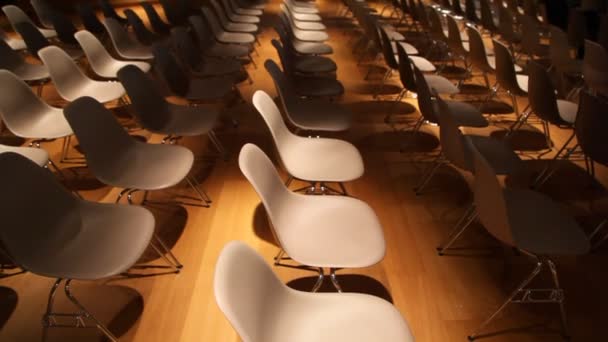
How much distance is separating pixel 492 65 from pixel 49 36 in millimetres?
5454

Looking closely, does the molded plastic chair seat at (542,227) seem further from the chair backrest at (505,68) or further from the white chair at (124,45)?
the white chair at (124,45)

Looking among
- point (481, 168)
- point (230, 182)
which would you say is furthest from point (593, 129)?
point (230, 182)

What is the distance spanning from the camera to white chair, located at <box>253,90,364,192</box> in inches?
99.3

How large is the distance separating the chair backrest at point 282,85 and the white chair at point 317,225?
1.03 meters

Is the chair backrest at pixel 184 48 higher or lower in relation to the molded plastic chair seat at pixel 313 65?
higher

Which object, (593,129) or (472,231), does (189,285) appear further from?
(593,129)

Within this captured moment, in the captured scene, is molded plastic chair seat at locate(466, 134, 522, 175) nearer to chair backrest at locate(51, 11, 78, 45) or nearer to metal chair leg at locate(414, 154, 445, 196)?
metal chair leg at locate(414, 154, 445, 196)

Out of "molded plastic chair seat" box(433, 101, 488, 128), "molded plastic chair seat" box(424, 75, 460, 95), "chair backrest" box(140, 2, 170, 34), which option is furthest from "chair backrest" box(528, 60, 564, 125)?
"chair backrest" box(140, 2, 170, 34)

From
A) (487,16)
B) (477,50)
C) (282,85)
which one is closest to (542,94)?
(477,50)

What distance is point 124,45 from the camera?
483 cm

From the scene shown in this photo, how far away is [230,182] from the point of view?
3.43 metres

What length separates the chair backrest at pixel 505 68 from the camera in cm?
364

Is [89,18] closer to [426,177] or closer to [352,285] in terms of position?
[426,177]

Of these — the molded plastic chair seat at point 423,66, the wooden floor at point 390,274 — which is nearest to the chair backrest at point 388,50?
the molded plastic chair seat at point 423,66
